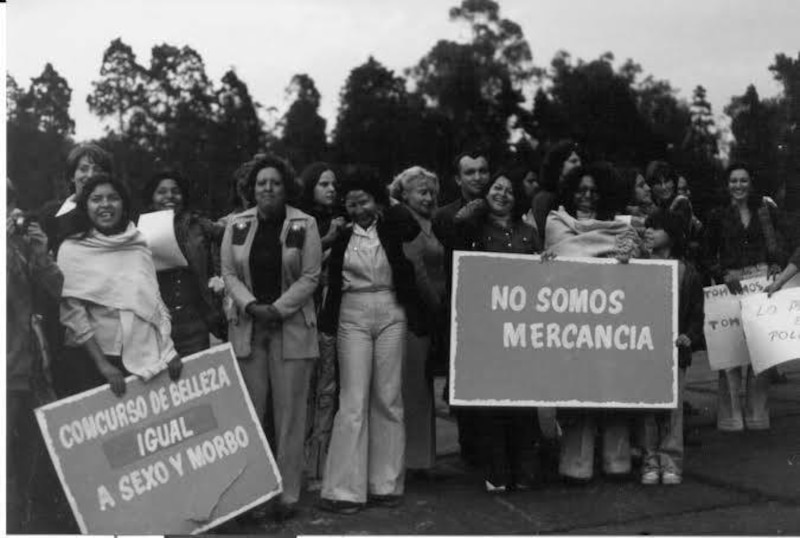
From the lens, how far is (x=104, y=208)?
17.0 ft

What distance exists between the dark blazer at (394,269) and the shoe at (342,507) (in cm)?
85

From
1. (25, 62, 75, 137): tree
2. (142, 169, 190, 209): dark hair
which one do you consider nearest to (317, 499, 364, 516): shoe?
(142, 169, 190, 209): dark hair

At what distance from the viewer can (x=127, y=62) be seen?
789cm

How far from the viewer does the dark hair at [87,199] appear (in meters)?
5.18

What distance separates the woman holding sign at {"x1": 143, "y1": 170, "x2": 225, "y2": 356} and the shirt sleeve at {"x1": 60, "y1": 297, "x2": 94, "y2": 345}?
56cm

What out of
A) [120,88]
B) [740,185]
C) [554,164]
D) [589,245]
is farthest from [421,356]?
[120,88]

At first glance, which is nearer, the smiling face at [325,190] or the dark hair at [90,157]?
the dark hair at [90,157]

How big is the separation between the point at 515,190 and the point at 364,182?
83 cm

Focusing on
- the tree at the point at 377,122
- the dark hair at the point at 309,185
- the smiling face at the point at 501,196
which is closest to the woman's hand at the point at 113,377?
the dark hair at the point at 309,185

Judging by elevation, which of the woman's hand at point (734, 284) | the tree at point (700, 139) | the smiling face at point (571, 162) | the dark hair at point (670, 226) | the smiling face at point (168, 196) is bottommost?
the woman's hand at point (734, 284)

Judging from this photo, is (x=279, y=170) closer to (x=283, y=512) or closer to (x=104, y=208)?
(x=104, y=208)

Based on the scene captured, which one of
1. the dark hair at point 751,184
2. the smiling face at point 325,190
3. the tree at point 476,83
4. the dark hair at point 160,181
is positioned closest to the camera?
the dark hair at point 160,181

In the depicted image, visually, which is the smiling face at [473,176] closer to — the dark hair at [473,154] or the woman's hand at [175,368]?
the dark hair at [473,154]

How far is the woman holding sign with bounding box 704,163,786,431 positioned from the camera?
22.9ft
